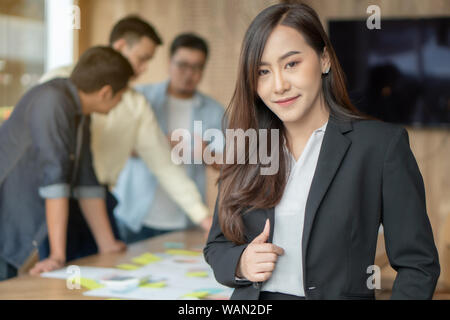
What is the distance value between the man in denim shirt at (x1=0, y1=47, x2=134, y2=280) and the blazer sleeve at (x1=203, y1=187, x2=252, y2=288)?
1033 millimetres

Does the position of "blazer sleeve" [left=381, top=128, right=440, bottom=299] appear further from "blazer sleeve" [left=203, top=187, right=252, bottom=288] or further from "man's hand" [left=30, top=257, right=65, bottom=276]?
"man's hand" [left=30, top=257, right=65, bottom=276]

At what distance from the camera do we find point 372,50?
440cm

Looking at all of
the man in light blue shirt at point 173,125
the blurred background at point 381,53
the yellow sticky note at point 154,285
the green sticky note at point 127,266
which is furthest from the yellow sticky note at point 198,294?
the blurred background at point 381,53

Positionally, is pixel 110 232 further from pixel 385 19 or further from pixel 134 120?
pixel 385 19

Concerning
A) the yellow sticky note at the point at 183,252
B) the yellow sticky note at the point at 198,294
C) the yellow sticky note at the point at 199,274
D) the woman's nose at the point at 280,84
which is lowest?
the yellow sticky note at the point at 183,252

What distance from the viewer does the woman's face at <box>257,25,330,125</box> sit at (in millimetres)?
1064

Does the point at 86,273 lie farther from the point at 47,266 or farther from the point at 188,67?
the point at 188,67

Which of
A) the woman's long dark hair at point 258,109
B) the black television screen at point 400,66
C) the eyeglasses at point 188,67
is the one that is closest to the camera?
the woman's long dark hair at point 258,109

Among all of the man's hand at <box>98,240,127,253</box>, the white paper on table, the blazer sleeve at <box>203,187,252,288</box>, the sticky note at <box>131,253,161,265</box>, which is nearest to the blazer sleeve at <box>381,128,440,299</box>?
the blazer sleeve at <box>203,187,252,288</box>

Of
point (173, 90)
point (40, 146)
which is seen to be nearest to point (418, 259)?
point (40, 146)

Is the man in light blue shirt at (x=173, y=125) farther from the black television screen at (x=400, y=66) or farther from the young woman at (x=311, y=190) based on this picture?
the young woman at (x=311, y=190)

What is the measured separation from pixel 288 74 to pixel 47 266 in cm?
131

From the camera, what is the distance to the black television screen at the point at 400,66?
169 inches
